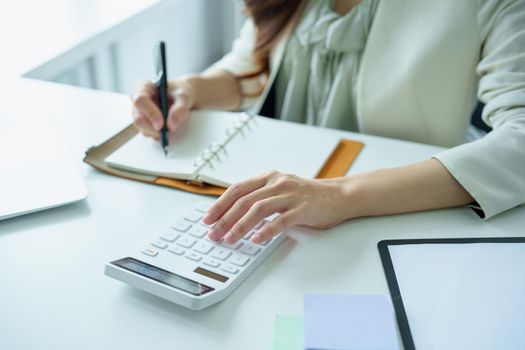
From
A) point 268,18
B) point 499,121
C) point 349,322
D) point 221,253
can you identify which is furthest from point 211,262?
point 268,18

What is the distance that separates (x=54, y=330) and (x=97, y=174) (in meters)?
0.32

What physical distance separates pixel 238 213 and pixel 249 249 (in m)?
0.05

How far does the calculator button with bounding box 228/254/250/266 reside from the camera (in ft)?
2.17

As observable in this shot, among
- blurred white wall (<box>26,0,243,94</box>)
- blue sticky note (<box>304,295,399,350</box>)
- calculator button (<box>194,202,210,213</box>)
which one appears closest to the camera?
blue sticky note (<box>304,295,399,350</box>)

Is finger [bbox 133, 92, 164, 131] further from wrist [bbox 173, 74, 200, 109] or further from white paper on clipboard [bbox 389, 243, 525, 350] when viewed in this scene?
white paper on clipboard [bbox 389, 243, 525, 350]

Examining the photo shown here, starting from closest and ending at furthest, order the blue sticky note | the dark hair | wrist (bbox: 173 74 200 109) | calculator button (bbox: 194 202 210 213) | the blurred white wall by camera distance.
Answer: the blue sticky note, calculator button (bbox: 194 202 210 213), wrist (bbox: 173 74 200 109), the dark hair, the blurred white wall

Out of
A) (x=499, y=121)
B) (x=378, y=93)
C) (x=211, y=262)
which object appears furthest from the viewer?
(x=378, y=93)

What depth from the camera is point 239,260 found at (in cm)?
67

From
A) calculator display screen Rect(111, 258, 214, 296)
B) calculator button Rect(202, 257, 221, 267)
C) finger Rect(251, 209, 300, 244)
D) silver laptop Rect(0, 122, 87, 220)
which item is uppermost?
finger Rect(251, 209, 300, 244)

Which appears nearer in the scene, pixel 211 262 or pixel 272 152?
pixel 211 262

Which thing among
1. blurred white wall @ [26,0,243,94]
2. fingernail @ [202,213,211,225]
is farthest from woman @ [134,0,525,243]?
blurred white wall @ [26,0,243,94]

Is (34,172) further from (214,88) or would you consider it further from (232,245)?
(214,88)

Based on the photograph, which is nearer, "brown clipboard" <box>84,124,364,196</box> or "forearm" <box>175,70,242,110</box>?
"brown clipboard" <box>84,124,364,196</box>

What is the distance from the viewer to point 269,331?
0.58 metres
